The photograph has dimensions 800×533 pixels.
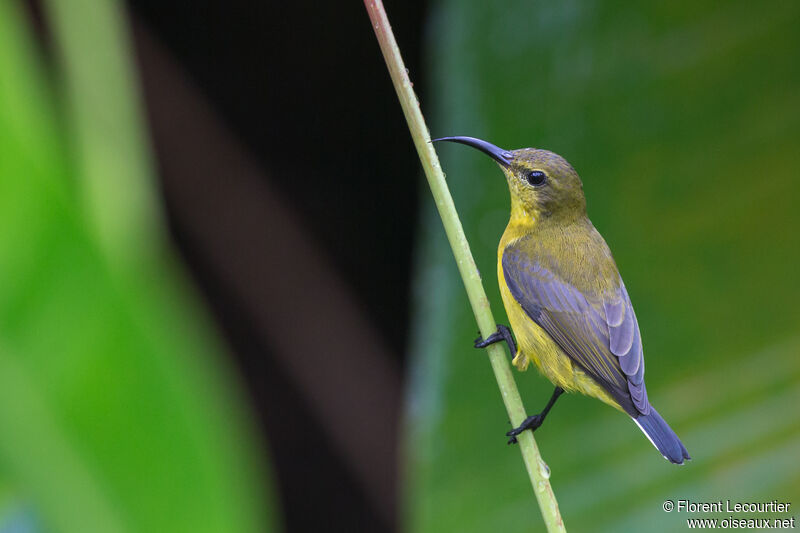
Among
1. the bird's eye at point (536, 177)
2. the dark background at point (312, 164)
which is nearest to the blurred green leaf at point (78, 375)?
the bird's eye at point (536, 177)

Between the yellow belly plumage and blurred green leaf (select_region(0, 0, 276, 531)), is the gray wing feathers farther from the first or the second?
blurred green leaf (select_region(0, 0, 276, 531))

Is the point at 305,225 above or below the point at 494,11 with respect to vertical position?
below

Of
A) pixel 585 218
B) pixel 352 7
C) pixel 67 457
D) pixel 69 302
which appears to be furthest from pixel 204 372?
pixel 352 7

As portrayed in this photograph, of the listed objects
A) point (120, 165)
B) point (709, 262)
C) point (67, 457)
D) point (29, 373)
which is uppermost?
point (120, 165)

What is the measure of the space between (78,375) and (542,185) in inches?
35.7

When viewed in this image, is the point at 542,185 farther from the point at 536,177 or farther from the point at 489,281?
the point at 489,281

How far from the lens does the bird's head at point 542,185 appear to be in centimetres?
139

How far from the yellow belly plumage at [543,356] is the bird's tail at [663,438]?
113 mm

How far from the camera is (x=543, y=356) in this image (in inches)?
57.9

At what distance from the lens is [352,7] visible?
3.43m

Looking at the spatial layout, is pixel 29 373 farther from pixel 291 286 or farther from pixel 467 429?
pixel 291 286

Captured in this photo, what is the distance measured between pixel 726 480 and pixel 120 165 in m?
1.52

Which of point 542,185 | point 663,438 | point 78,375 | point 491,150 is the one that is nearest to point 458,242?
point 491,150

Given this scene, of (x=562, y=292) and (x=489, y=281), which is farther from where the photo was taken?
(x=489, y=281)
